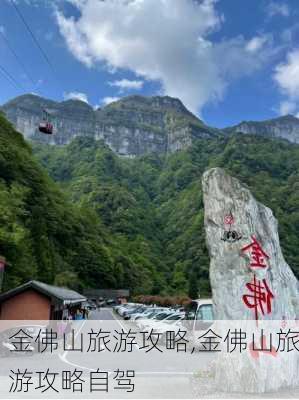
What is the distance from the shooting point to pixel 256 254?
8461 mm

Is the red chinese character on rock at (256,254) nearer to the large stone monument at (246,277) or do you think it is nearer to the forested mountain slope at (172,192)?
the large stone monument at (246,277)

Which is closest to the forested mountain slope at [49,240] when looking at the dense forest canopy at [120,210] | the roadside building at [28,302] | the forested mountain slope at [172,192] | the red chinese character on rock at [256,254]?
the dense forest canopy at [120,210]

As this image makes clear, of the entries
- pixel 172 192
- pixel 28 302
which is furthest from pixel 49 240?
pixel 172 192

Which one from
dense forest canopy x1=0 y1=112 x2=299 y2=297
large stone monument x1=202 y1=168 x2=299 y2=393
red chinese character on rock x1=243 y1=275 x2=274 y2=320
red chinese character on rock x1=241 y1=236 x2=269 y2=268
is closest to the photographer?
large stone monument x1=202 y1=168 x2=299 y2=393

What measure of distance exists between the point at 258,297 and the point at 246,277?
1.45ft

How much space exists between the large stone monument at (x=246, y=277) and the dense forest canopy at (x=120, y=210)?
24.6 metres

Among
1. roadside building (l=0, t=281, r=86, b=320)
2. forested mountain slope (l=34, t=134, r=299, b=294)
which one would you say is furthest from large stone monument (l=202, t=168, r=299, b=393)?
forested mountain slope (l=34, t=134, r=299, b=294)

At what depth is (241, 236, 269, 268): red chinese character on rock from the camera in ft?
27.6

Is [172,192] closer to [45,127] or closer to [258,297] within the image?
[45,127]

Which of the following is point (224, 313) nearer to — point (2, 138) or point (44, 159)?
point (2, 138)

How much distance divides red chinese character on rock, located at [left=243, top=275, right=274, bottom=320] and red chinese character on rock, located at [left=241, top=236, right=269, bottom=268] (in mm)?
268

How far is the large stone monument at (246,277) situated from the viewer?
25.7ft

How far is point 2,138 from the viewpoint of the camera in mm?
56562

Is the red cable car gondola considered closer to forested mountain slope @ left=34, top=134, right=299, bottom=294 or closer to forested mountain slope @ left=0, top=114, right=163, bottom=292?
forested mountain slope @ left=0, top=114, right=163, bottom=292
